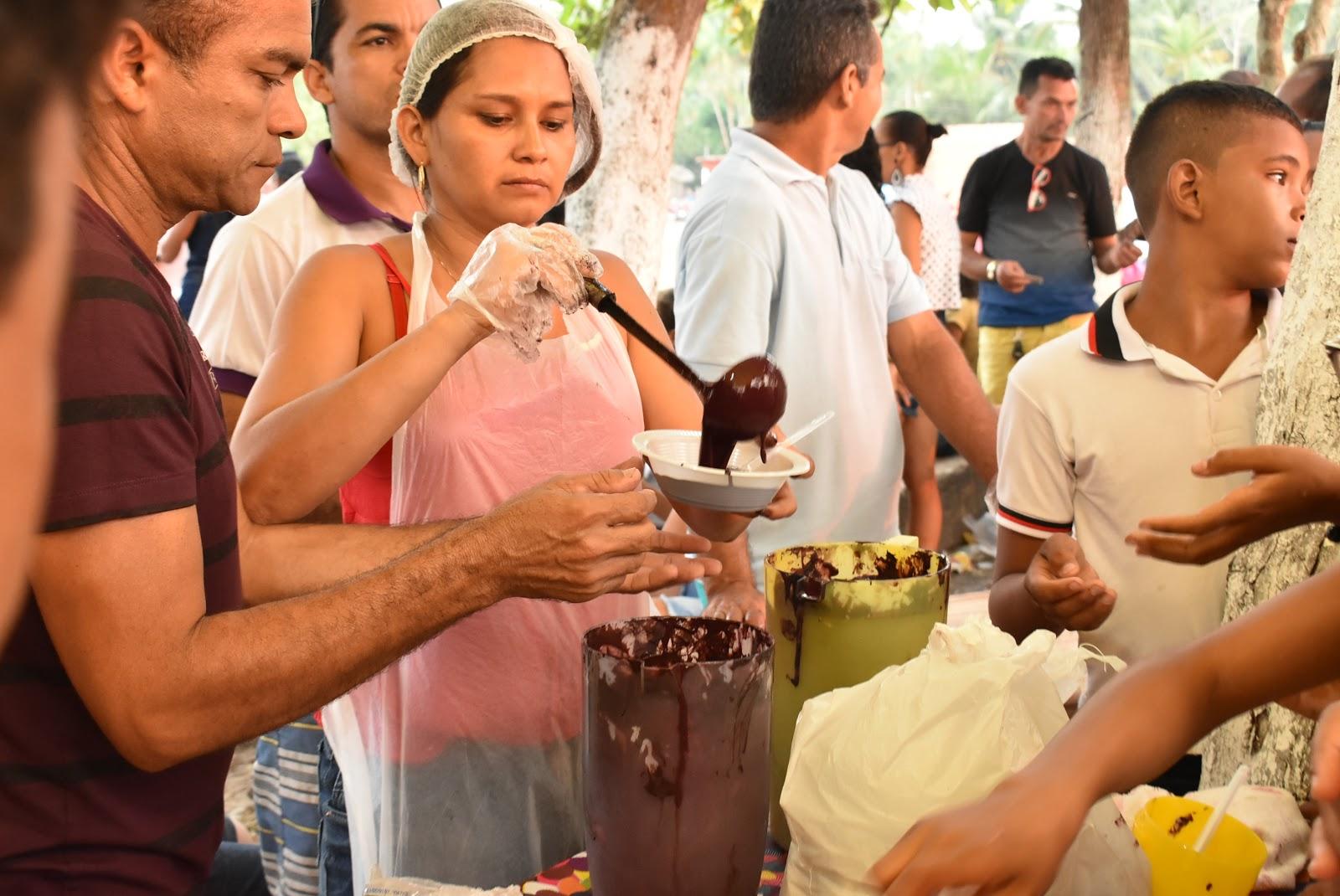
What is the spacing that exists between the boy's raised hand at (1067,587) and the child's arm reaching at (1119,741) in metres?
0.62

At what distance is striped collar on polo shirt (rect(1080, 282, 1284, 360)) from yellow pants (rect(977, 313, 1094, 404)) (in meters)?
4.11

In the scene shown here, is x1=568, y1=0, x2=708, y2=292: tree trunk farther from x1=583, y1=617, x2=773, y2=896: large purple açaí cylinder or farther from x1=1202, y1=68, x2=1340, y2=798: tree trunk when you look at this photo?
x1=583, y1=617, x2=773, y2=896: large purple açaí cylinder

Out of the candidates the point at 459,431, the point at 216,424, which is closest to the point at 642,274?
the point at 459,431

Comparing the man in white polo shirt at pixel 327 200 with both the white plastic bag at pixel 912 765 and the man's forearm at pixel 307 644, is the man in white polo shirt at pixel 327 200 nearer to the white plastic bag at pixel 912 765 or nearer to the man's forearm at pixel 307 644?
the man's forearm at pixel 307 644

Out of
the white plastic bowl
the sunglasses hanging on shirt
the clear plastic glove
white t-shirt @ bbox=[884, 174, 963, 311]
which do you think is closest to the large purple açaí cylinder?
the white plastic bowl

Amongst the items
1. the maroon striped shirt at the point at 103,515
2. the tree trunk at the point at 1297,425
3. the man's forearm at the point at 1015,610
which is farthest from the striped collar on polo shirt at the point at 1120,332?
the maroon striped shirt at the point at 103,515

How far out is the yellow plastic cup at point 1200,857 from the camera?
4.05 ft

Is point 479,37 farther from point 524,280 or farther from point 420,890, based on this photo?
point 420,890

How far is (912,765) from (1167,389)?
1.35 m

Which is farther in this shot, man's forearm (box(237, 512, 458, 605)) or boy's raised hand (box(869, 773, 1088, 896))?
man's forearm (box(237, 512, 458, 605))

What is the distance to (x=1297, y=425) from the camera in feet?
6.22

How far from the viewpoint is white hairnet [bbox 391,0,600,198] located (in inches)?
76.5

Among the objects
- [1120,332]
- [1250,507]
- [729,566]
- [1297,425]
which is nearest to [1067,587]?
[1250,507]

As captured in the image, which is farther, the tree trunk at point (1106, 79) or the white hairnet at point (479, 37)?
the tree trunk at point (1106, 79)
